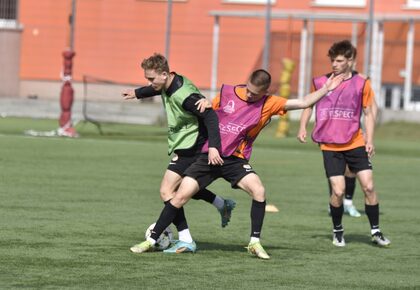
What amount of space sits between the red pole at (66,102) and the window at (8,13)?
1142cm

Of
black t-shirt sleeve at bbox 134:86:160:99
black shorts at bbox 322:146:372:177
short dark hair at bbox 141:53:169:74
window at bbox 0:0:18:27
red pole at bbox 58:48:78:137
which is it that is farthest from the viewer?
window at bbox 0:0:18:27

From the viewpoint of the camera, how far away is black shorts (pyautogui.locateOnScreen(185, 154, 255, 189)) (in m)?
11.1

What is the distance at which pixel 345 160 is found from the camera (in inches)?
499

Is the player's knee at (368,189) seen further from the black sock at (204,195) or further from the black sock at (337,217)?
the black sock at (204,195)

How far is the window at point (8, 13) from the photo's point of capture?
38.0 meters

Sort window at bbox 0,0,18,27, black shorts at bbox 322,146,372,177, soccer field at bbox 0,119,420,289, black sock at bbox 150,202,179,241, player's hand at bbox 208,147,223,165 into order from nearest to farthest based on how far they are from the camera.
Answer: soccer field at bbox 0,119,420,289 < player's hand at bbox 208,147,223,165 < black sock at bbox 150,202,179,241 < black shorts at bbox 322,146,372,177 < window at bbox 0,0,18,27

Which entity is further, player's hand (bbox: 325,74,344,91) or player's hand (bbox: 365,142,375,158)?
player's hand (bbox: 365,142,375,158)

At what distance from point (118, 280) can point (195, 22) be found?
27047 millimetres

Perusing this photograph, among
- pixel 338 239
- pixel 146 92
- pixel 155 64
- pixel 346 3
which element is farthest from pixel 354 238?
pixel 346 3

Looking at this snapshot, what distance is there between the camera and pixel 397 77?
34.0 m

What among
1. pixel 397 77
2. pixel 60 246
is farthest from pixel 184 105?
pixel 397 77

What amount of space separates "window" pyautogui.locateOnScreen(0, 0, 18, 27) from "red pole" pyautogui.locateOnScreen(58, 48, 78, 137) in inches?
450

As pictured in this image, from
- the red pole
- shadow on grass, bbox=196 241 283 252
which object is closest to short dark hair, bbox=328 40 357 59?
shadow on grass, bbox=196 241 283 252

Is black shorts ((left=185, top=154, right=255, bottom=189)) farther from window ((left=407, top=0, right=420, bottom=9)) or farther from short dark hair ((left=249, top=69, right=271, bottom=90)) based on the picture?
window ((left=407, top=0, right=420, bottom=9))
